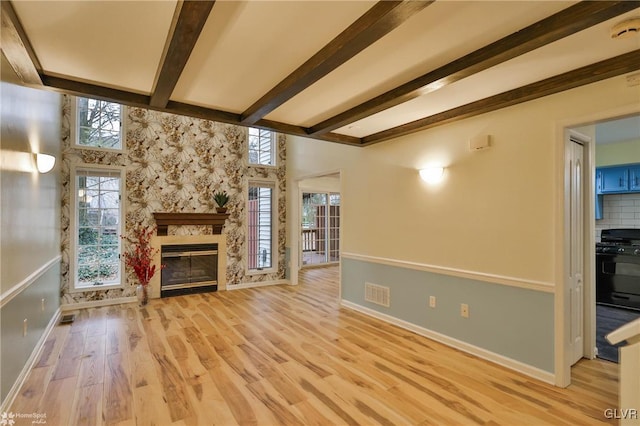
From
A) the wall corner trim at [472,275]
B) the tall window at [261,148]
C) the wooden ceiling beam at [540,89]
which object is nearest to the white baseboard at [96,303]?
the tall window at [261,148]

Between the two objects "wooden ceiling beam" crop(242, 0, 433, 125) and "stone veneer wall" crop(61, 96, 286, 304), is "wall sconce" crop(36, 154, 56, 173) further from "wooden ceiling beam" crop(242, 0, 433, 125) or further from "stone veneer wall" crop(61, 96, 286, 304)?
"wooden ceiling beam" crop(242, 0, 433, 125)

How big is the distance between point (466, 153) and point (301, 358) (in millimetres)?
2675

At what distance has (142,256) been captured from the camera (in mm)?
4949

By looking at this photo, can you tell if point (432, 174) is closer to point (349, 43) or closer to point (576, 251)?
point (576, 251)

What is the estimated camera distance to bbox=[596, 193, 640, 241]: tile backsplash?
5191mm

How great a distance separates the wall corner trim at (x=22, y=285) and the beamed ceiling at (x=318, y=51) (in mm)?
1599

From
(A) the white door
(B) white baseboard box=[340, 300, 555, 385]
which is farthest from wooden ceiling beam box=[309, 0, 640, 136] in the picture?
(B) white baseboard box=[340, 300, 555, 385]

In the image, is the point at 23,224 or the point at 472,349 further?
the point at 472,349

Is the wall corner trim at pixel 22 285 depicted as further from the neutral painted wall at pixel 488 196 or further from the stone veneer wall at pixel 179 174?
the neutral painted wall at pixel 488 196

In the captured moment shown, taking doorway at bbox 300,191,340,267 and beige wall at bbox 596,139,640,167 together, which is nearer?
beige wall at bbox 596,139,640,167

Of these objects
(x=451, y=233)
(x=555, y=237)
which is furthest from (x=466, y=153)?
(x=555, y=237)

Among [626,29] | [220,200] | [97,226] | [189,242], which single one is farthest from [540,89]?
[97,226]

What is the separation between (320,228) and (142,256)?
4.83m

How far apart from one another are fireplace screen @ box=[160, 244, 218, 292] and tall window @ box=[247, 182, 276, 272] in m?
0.83
